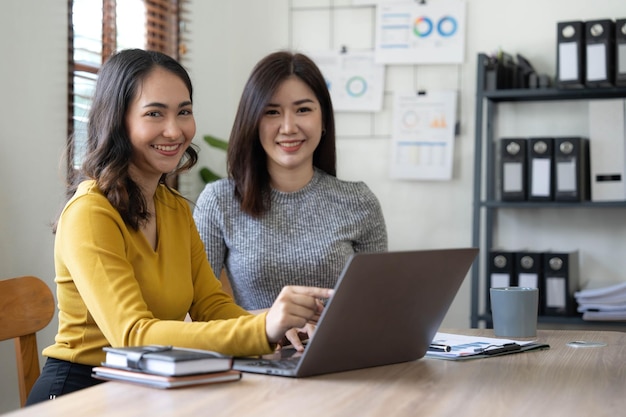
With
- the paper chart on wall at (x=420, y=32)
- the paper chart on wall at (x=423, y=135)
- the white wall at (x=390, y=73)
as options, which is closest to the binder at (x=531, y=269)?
the white wall at (x=390, y=73)

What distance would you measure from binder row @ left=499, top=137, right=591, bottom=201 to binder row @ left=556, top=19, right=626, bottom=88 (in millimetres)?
229

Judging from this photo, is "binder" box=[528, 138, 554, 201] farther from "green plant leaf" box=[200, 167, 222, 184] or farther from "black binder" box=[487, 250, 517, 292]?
"green plant leaf" box=[200, 167, 222, 184]

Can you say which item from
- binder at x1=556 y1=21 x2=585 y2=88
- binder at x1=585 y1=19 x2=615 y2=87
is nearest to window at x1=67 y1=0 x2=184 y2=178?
binder at x1=556 y1=21 x2=585 y2=88

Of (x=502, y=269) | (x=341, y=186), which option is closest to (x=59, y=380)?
(x=341, y=186)

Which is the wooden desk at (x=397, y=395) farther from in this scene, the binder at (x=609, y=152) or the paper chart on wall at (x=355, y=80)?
the paper chart on wall at (x=355, y=80)

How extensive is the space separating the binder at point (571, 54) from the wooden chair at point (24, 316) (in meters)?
2.24

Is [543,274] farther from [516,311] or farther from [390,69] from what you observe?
[516,311]

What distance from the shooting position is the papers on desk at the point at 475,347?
1415 millimetres

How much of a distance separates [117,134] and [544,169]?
2.14 m

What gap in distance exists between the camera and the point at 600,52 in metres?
3.20

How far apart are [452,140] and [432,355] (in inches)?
94.1

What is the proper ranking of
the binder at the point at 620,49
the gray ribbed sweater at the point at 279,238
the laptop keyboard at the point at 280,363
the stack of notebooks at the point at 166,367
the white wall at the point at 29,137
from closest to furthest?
1. the stack of notebooks at the point at 166,367
2. the laptop keyboard at the point at 280,363
3. the gray ribbed sweater at the point at 279,238
4. the white wall at the point at 29,137
5. the binder at the point at 620,49

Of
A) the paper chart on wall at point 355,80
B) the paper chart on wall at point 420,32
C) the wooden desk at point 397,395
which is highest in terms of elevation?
the paper chart on wall at point 420,32

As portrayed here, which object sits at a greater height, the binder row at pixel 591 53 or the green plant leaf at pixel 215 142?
the binder row at pixel 591 53
